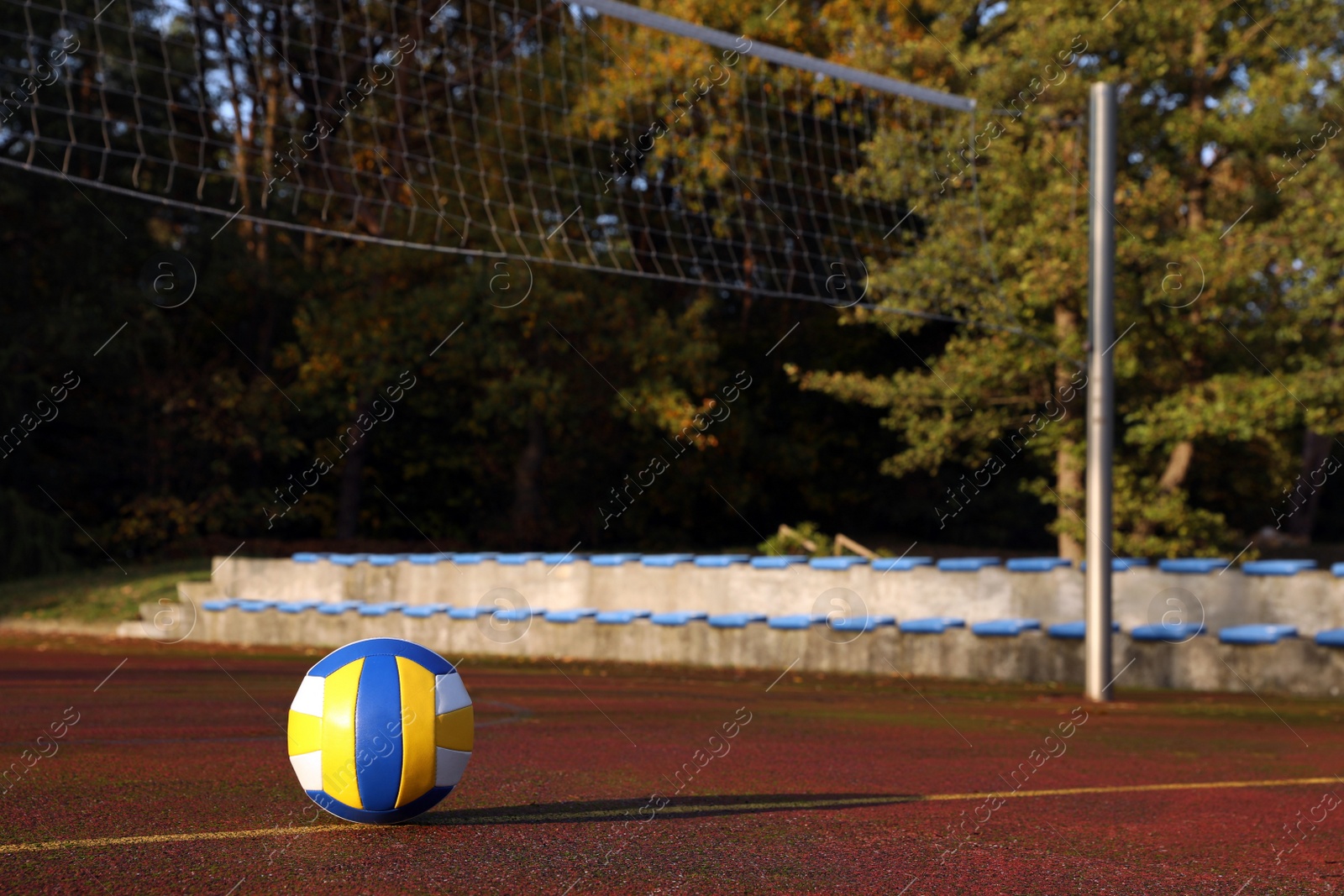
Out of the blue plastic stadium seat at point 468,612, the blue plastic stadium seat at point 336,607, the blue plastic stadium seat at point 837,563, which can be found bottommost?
the blue plastic stadium seat at point 468,612

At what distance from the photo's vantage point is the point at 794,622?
496 inches

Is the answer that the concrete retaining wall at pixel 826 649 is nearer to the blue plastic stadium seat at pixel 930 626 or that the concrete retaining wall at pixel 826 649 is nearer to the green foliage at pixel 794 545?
the blue plastic stadium seat at pixel 930 626

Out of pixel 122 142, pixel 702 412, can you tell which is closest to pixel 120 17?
pixel 122 142

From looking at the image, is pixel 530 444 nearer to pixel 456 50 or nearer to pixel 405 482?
pixel 405 482

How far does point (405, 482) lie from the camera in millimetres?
26922

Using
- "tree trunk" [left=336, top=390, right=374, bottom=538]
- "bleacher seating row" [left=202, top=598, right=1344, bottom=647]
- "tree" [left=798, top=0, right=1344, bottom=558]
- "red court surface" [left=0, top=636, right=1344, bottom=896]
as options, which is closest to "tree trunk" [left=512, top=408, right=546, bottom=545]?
"tree trunk" [left=336, top=390, right=374, bottom=538]

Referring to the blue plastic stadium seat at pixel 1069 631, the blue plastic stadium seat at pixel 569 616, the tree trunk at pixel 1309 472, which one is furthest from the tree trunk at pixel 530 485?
the tree trunk at pixel 1309 472

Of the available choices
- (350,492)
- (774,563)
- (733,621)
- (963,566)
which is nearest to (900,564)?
(963,566)

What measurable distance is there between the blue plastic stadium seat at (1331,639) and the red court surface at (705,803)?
2.34 feet

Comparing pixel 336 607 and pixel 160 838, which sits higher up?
pixel 336 607

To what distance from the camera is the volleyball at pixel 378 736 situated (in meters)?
4.52

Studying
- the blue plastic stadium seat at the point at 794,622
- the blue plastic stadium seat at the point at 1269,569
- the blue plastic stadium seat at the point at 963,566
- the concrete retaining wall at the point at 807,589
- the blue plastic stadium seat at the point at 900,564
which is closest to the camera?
the blue plastic stadium seat at the point at 1269,569

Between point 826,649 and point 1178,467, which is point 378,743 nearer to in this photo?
point 826,649

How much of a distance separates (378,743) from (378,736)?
0.08 feet
